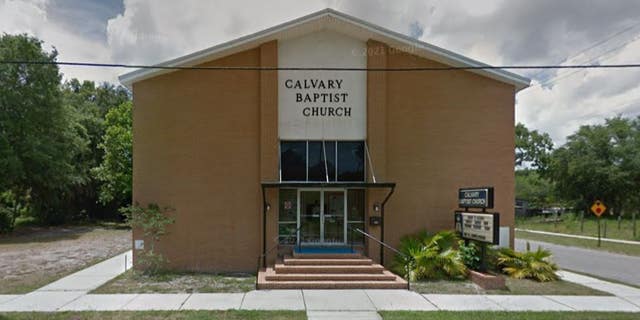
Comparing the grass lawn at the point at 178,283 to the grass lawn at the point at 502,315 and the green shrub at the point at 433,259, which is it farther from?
the green shrub at the point at 433,259

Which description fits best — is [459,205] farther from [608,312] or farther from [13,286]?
[13,286]

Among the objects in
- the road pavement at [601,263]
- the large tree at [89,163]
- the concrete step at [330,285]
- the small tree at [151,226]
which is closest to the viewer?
the concrete step at [330,285]

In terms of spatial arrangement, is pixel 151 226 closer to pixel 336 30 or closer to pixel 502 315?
pixel 336 30

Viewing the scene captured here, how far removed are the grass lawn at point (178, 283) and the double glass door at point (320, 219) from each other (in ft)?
8.27

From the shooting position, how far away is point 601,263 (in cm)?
1520

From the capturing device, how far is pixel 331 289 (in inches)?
384

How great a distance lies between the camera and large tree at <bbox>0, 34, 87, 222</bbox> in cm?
2248

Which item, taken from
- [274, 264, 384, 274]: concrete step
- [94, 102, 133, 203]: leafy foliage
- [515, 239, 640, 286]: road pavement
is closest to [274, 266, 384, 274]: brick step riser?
[274, 264, 384, 274]: concrete step

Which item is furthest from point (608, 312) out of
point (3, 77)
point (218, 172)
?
point (3, 77)

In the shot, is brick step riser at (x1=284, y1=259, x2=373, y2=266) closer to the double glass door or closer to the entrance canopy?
the entrance canopy

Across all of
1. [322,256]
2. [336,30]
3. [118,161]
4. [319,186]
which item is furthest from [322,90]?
[118,161]

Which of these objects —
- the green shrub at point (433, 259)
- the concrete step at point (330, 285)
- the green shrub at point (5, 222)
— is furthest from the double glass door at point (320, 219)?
the green shrub at point (5, 222)

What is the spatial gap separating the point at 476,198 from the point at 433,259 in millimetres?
2347

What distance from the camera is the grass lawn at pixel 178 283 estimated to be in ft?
31.4
